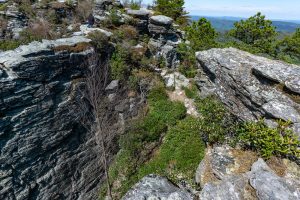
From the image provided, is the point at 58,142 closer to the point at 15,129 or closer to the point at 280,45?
the point at 15,129

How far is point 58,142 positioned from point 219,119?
1173cm

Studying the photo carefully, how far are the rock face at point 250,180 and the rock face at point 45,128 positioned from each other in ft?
31.5

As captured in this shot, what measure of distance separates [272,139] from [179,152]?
885cm

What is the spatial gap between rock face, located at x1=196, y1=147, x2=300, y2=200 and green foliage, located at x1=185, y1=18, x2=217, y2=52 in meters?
14.6


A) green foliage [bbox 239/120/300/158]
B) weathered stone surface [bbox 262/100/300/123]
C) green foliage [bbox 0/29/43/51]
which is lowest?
green foliage [bbox 239/120/300/158]

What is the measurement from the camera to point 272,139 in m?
12.6

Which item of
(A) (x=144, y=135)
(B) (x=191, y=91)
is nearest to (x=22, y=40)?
(A) (x=144, y=135)

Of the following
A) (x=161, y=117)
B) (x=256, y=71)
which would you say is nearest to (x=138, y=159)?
(x=161, y=117)

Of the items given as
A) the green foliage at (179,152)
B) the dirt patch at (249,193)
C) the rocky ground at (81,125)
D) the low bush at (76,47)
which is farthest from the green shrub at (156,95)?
the dirt patch at (249,193)

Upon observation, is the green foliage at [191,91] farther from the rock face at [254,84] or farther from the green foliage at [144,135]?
the rock face at [254,84]

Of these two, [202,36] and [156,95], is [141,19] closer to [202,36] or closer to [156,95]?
[202,36]

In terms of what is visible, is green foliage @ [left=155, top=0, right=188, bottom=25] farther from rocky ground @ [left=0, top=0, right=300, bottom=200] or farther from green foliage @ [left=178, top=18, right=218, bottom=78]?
rocky ground @ [left=0, top=0, right=300, bottom=200]

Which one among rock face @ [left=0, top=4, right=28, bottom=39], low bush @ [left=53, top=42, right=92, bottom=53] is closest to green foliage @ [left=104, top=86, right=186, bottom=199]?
low bush @ [left=53, top=42, right=92, bottom=53]

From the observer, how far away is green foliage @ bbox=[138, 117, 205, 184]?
18.9 m
